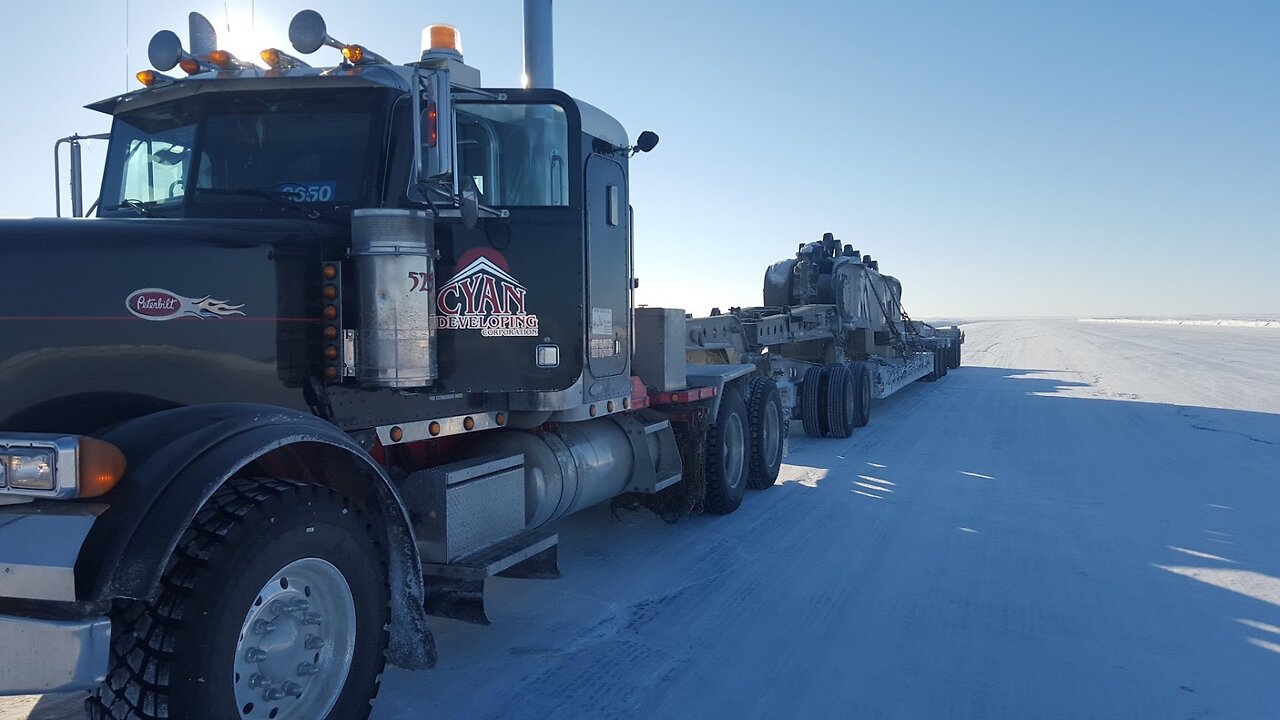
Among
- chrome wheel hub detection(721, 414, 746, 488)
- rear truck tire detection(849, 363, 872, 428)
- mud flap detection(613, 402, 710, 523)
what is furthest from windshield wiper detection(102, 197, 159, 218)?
rear truck tire detection(849, 363, 872, 428)

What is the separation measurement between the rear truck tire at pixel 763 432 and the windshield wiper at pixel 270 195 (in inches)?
212

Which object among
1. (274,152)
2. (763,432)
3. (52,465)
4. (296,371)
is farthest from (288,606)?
(763,432)

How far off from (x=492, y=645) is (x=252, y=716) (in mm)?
1799

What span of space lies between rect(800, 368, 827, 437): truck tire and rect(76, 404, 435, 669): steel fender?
943 cm

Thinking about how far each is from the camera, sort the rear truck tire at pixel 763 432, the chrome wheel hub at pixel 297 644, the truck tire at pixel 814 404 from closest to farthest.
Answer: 1. the chrome wheel hub at pixel 297 644
2. the rear truck tire at pixel 763 432
3. the truck tire at pixel 814 404

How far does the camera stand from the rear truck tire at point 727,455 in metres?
7.39

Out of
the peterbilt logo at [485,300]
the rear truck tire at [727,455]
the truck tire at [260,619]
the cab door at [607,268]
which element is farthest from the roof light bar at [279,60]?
the rear truck tire at [727,455]

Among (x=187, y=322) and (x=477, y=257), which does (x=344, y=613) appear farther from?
(x=477, y=257)

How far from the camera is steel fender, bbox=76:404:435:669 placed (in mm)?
2480

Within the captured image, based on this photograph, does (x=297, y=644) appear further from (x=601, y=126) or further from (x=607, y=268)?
(x=601, y=126)

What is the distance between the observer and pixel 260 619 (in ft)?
9.47

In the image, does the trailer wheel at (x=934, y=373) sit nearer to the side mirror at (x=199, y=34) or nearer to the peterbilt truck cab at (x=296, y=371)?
the peterbilt truck cab at (x=296, y=371)

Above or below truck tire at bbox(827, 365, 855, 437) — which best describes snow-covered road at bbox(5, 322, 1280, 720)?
below

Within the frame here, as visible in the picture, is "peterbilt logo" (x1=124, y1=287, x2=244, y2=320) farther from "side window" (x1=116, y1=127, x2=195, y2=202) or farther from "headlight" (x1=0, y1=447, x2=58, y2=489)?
"side window" (x1=116, y1=127, x2=195, y2=202)
